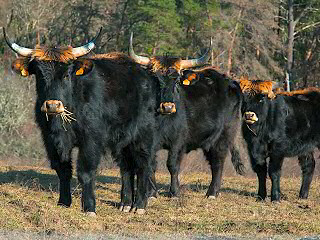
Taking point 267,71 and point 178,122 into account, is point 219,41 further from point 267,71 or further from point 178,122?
point 178,122

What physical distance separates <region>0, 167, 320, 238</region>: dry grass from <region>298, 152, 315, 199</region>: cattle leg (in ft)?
0.63

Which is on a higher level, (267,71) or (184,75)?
(184,75)

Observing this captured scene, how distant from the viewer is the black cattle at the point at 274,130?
15.6m

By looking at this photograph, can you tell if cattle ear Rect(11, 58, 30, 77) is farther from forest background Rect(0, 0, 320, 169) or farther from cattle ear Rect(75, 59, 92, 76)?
forest background Rect(0, 0, 320, 169)

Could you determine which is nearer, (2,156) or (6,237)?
(6,237)

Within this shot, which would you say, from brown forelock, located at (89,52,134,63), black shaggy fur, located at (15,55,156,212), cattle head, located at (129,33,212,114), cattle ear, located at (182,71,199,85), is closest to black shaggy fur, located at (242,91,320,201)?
cattle ear, located at (182,71,199,85)

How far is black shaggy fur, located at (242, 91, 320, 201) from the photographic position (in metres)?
15.6

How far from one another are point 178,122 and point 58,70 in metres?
3.61

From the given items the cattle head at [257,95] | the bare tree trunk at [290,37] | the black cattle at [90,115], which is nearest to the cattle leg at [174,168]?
the cattle head at [257,95]

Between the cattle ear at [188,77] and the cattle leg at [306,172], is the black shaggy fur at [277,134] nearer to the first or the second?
the cattle leg at [306,172]

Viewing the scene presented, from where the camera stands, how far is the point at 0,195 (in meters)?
12.8

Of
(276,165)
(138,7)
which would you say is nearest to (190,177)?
(276,165)

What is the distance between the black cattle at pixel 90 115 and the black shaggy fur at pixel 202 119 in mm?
936

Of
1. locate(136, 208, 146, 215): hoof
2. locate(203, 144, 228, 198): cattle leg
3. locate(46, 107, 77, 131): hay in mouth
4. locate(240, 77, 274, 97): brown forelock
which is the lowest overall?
locate(203, 144, 228, 198): cattle leg
